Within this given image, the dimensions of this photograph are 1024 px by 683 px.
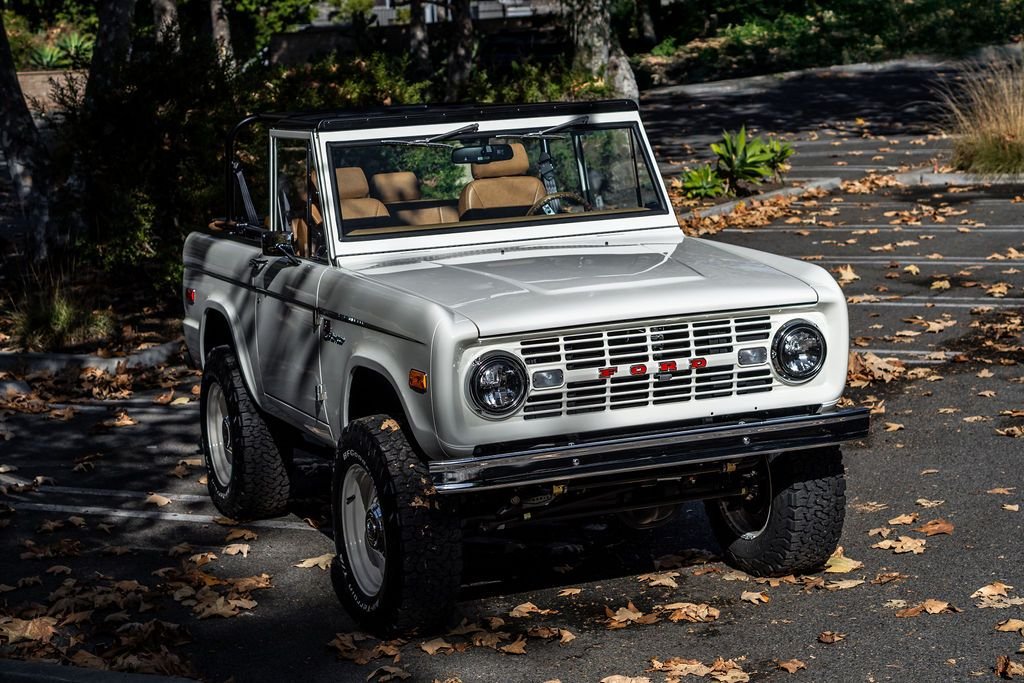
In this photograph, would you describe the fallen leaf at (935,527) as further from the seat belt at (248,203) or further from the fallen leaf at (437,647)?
the seat belt at (248,203)

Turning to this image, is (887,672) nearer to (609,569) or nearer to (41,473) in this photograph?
(609,569)

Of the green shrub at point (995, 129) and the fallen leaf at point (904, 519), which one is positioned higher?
the green shrub at point (995, 129)

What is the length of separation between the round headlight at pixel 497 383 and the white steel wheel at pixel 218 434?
2.93m

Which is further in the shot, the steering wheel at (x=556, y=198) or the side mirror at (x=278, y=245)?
the steering wheel at (x=556, y=198)

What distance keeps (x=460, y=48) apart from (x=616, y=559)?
18.9m

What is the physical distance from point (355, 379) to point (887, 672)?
255 cm

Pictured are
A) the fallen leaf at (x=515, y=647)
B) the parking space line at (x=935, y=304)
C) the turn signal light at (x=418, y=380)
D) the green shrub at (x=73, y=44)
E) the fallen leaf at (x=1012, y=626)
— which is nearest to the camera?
the turn signal light at (x=418, y=380)

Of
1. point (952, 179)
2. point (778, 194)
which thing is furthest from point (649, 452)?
point (952, 179)

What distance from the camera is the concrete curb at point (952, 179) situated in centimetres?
1836

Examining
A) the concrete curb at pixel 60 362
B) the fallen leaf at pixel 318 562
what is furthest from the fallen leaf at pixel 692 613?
the concrete curb at pixel 60 362

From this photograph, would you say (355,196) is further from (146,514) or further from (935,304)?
(935,304)

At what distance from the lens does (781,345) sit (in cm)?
600

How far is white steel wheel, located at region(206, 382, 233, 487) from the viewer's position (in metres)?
8.20

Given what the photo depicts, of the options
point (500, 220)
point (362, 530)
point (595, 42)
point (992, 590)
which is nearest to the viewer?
point (992, 590)
